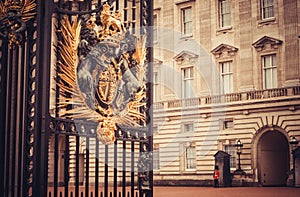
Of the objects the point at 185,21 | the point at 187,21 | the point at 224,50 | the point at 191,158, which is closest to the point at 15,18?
the point at 224,50

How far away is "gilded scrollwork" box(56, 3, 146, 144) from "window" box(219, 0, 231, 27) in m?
28.2

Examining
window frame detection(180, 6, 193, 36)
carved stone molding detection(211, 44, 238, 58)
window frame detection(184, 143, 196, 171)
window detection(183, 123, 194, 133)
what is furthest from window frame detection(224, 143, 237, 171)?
window frame detection(180, 6, 193, 36)

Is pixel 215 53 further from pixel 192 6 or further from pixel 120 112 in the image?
pixel 120 112

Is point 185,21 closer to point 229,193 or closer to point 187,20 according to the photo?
point 187,20

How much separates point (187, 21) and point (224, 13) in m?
2.83

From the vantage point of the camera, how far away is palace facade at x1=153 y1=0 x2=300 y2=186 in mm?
32469

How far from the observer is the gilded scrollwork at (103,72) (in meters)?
7.00

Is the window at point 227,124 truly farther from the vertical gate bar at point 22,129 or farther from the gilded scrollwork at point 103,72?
the vertical gate bar at point 22,129

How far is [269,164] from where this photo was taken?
3359 centimetres

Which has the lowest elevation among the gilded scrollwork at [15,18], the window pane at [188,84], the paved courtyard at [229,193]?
the paved courtyard at [229,193]

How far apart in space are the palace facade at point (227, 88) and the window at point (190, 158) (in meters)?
0.07

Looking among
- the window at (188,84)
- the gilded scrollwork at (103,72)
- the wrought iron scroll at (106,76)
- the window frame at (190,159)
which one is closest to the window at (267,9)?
the window at (188,84)

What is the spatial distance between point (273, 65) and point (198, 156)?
7176 mm

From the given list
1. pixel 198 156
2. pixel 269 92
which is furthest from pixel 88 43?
pixel 198 156
